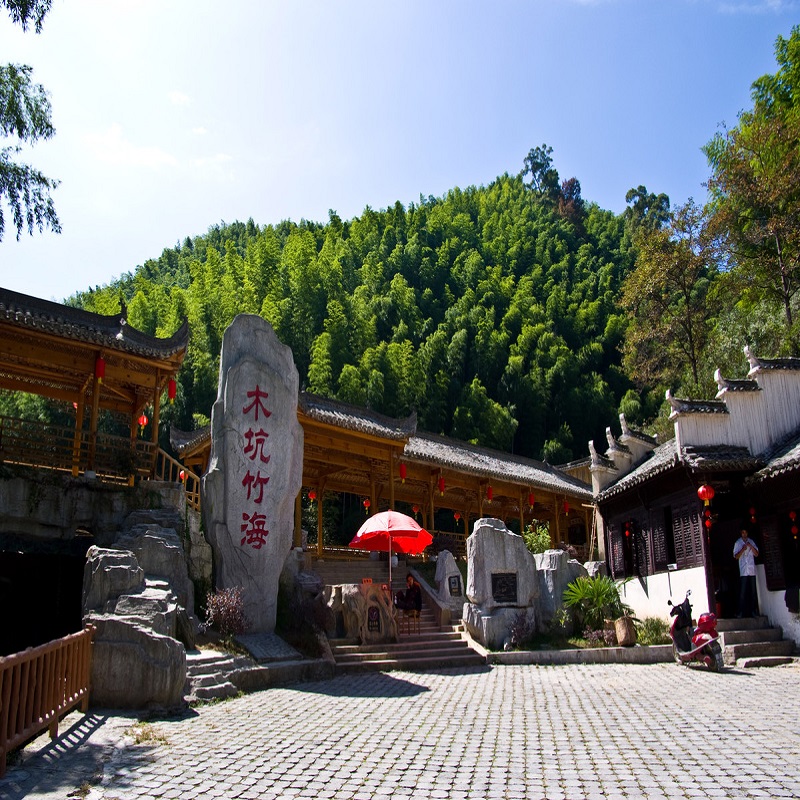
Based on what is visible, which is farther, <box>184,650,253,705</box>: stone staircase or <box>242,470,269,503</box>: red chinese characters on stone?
<box>242,470,269,503</box>: red chinese characters on stone

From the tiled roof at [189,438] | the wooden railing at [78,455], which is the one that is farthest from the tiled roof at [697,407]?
the tiled roof at [189,438]

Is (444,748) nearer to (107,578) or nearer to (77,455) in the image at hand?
(107,578)

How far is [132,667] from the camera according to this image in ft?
20.7

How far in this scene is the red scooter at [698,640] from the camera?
926cm

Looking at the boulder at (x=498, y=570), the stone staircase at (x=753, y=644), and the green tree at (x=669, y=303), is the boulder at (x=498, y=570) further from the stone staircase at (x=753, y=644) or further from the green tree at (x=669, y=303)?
the green tree at (x=669, y=303)

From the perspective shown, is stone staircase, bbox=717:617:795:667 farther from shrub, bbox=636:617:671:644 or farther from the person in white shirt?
shrub, bbox=636:617:671:644

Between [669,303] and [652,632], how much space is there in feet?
49.4

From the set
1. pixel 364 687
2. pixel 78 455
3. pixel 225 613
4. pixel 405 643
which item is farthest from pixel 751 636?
pixel 78 455

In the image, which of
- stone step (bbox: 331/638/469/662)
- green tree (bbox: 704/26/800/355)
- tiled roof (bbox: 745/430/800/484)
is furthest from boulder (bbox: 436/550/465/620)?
green tree (bbox: 704/26/800/355)

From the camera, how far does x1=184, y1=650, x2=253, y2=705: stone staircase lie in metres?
7.12

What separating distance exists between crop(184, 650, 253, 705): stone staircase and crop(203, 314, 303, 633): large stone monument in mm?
1704

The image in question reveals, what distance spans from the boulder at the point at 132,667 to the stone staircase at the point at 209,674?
1.73ft

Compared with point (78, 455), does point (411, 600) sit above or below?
below

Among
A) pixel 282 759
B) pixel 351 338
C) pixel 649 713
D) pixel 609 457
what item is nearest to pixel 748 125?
pixel 609 457
